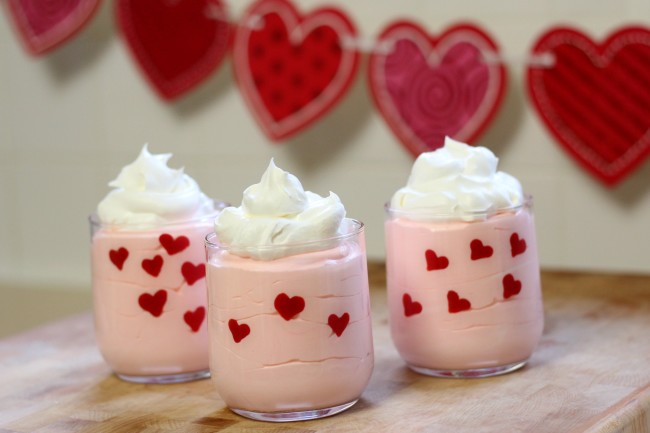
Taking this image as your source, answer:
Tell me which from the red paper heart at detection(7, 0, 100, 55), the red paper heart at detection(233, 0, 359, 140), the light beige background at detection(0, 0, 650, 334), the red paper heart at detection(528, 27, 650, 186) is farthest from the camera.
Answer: the red paper heart at detection(7, 0, 100, 55)

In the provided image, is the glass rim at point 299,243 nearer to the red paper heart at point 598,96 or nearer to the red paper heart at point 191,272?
the red paper heart at point 191,272

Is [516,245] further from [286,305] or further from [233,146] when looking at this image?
[233,146]

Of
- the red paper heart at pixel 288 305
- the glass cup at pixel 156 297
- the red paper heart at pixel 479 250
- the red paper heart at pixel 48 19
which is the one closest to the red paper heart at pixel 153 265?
the glass cup at pixel 156 297

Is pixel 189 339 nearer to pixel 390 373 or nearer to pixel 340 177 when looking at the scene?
pixel 390 373

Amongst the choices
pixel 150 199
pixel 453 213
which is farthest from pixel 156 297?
pixel 453 213

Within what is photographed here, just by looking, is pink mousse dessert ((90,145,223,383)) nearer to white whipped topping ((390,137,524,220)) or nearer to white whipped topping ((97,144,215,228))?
white whipped topping ((97,144,215,228))

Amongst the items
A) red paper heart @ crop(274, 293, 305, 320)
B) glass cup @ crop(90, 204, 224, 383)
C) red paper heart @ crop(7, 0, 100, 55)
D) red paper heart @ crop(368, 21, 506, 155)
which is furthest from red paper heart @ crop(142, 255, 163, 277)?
red paper heart @ crop(7, 0, 100, 55)

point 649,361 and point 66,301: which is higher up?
point 649,361

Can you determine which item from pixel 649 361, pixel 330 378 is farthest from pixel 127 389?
pixel 649 361
